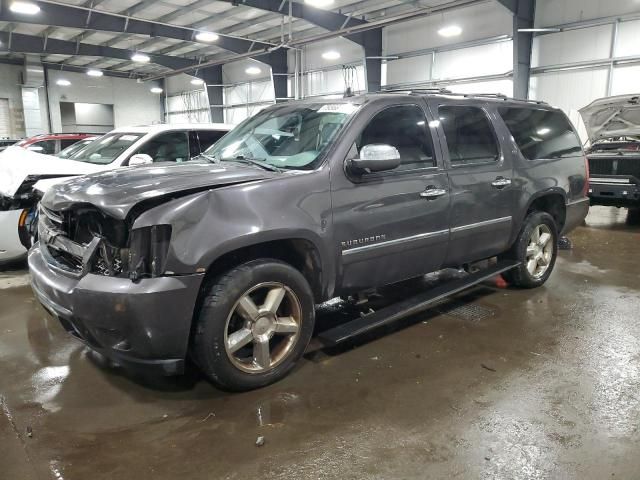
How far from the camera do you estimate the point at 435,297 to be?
3.66 m

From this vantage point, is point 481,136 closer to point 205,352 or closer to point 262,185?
point 262,185

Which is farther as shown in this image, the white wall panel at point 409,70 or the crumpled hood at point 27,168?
the white wall panel at point 409,70

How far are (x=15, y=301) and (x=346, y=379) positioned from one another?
10.7 feet

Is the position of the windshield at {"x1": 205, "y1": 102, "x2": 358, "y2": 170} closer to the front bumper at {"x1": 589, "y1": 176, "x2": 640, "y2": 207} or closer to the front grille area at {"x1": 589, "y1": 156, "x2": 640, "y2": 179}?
the front bumper at {"x1": 589, "y1": 176, "x2": 640, "y2": 207}

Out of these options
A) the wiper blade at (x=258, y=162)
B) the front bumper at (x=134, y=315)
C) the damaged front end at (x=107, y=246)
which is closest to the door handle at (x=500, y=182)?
the wiper blade at (x=258, y=162)

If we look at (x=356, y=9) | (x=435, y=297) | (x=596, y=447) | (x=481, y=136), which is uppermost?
(x=356, y=9)

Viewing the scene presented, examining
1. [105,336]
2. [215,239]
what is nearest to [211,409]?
[105,336]

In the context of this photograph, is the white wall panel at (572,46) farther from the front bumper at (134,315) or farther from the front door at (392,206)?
the front bumper at (134,315)

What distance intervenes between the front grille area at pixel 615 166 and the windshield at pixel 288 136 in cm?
696

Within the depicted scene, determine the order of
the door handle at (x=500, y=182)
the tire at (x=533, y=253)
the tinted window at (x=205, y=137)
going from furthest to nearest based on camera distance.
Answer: the tinted window at (x=205, y=137) < the tire at (x=533, y=253) < the door handle at (x=500, y=182)

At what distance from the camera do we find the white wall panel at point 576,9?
10.5m

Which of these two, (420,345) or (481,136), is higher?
Answer: (481,136)

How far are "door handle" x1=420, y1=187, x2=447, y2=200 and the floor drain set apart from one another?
1.17 metres

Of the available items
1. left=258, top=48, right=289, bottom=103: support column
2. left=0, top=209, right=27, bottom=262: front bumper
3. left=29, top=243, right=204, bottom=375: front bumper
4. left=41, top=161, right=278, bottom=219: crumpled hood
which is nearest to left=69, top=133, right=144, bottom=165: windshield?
left=0, top=209, right=27, bottom=262: front bumper
